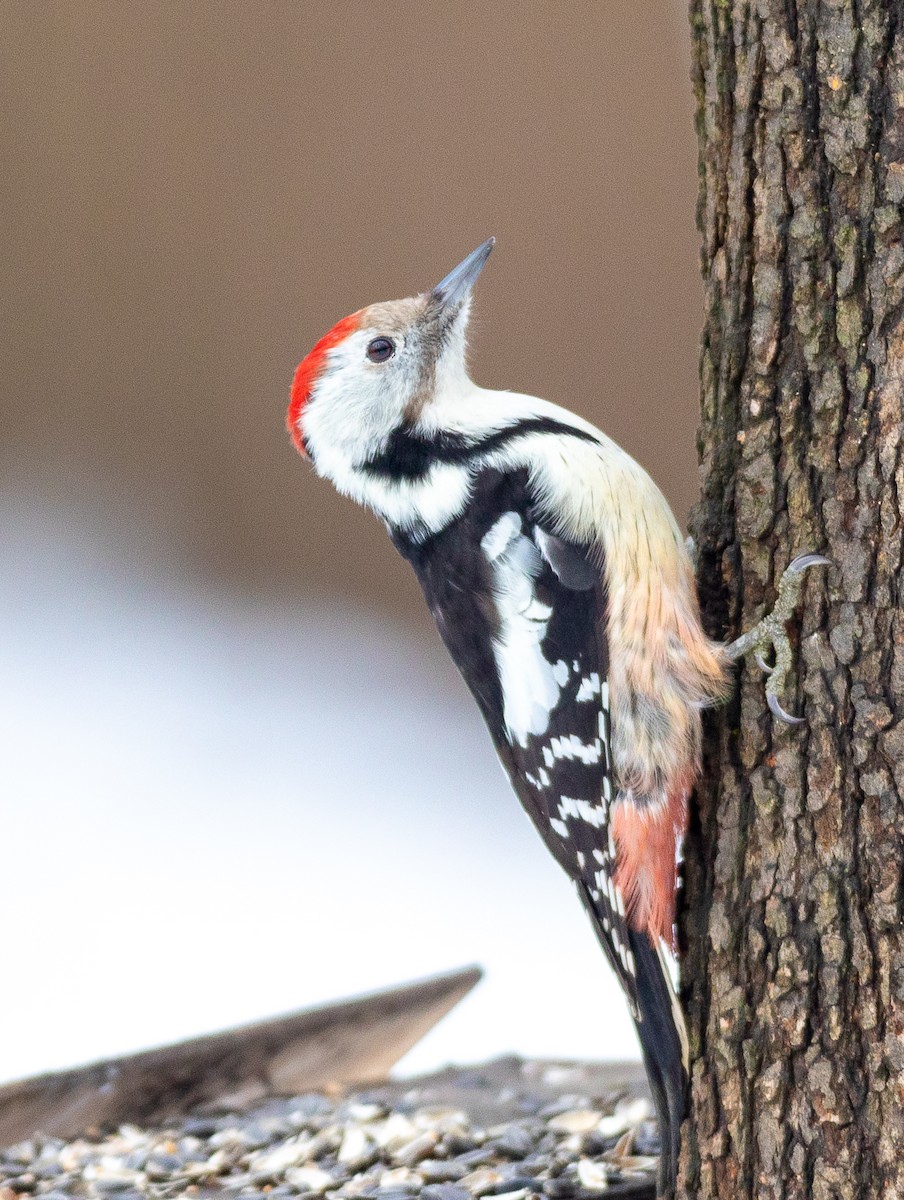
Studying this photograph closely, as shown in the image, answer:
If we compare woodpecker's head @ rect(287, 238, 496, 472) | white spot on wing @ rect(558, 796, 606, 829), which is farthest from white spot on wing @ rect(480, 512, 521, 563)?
white spot on wing @ rect(558, 796, 606, 829)

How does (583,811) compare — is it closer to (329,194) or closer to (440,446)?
(440,446)

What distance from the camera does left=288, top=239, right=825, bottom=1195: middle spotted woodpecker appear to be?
1.66 metres

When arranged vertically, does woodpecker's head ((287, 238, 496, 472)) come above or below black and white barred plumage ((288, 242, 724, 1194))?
above

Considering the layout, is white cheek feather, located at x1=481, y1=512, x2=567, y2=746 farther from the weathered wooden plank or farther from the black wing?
the weathered wooden plank

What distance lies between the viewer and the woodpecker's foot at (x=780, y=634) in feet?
4.97

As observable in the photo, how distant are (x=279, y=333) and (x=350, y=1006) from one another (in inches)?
94.0

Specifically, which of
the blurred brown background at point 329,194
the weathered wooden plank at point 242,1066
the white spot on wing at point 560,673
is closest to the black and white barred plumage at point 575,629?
the white spot on wing at point 560,673

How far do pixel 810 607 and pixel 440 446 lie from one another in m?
0.62

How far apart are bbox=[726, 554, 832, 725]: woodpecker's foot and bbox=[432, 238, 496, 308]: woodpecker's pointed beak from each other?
801 millimetres

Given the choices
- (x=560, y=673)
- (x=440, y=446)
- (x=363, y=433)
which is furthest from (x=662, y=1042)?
(x=363, y=433)

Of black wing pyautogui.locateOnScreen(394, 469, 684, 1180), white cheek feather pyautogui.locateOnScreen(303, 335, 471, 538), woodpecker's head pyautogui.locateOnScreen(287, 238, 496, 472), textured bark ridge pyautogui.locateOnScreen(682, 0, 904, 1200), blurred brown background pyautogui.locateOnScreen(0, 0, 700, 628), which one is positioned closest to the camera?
textured bark ridge pyautogui.locateOnScreen(682, 0, 904, 1200)

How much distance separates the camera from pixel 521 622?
1.80 m

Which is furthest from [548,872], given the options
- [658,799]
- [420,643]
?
[658,799]

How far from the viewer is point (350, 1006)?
234 centimetres
